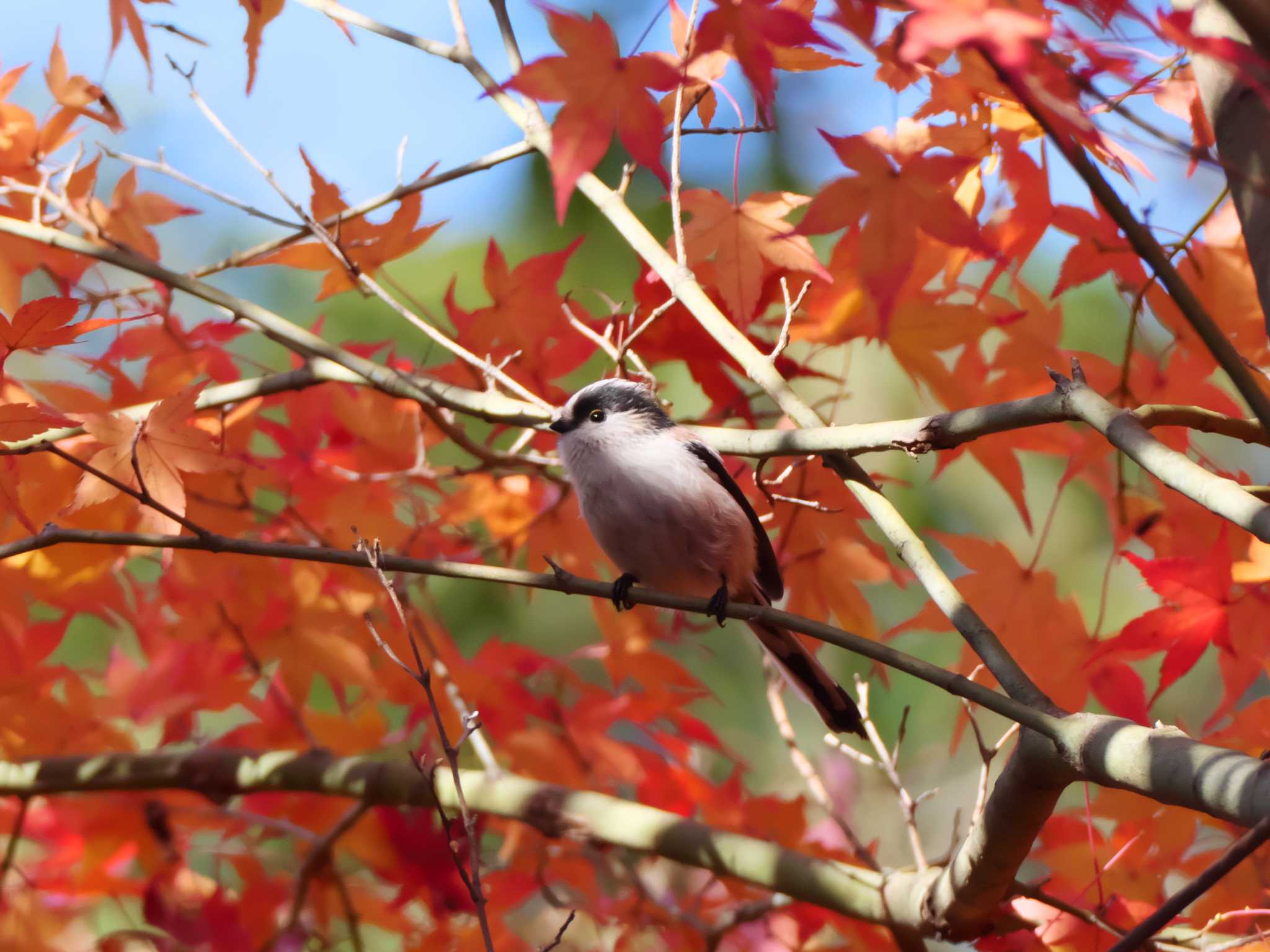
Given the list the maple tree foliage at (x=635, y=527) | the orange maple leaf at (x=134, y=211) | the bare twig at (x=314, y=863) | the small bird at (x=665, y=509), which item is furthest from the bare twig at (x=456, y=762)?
the orange maple leaf at (x=134, y=211)

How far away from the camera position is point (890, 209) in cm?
172

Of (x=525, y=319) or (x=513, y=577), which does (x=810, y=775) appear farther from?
(x=525, y=319)

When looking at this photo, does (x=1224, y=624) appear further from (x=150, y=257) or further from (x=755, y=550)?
(x=150, y=257)

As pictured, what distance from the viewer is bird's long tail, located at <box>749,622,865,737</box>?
279 cm

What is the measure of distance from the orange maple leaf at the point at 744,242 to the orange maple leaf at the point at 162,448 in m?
1.01

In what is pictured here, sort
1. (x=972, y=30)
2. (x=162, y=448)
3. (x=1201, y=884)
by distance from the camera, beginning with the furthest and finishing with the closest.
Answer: (x=162, y=448) < (x=972, y=30) < (x=1201, y=884)

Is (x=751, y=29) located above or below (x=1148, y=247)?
above

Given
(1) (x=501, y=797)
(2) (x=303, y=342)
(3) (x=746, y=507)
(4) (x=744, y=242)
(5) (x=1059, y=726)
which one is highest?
(4) (x=744, y=242)

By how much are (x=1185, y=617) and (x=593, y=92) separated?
4.34 ft

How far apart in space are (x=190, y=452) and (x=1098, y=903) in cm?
194

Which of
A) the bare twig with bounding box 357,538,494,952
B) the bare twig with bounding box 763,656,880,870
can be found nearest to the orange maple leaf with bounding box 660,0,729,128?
the bare twig with bounding box 357,538,494,952

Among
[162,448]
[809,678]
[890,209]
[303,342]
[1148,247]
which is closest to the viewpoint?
[1148,247]

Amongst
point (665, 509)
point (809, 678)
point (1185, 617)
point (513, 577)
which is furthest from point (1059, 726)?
point (809, 678)

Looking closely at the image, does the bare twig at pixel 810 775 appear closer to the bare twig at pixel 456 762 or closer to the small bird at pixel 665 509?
the small bird at pixel 665 509
